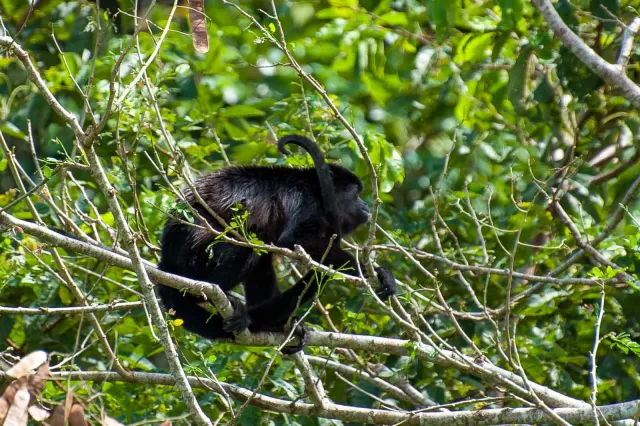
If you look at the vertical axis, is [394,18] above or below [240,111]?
above

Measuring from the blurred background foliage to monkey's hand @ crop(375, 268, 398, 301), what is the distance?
0.15m

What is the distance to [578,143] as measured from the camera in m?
6.80

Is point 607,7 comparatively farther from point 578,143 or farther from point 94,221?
point 94,221

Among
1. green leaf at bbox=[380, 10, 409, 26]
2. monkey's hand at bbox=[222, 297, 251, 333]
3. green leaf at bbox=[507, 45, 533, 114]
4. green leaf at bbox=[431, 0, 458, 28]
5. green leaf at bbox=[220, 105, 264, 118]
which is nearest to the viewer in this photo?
monkey's hand at bbox=[222, 297, 251, 333]

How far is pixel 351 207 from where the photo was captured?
5480mm

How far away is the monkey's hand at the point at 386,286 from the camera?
4.63 m

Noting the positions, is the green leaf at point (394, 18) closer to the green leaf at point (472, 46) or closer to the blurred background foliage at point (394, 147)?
the blurred background foliage at point (394, 147)

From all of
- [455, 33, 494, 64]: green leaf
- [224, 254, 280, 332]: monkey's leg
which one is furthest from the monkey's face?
[455, 33, 494, 64]: green leaf

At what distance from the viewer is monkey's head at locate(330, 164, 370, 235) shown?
5457mm

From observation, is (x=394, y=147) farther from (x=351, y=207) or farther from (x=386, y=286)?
(x=386, y=286)

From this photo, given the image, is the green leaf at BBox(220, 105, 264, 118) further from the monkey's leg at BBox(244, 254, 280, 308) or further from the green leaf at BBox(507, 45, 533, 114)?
the green leaf at BBox(507, 45, 533, 114)

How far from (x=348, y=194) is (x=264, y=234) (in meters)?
0.70

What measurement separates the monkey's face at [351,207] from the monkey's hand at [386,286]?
78cm

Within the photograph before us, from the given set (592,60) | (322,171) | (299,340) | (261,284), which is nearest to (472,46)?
(592,60)
